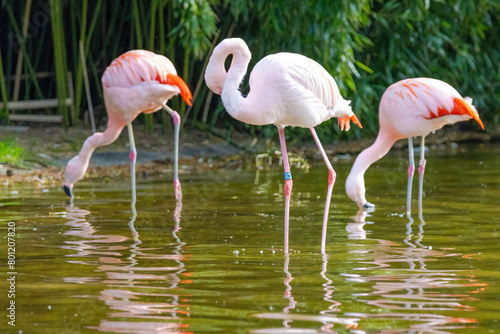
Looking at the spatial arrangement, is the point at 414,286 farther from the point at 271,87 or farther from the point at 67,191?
the point at 67,191

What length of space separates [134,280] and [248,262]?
609 mm

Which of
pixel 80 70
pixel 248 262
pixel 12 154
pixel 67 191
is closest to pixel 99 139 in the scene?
pixel 67 191

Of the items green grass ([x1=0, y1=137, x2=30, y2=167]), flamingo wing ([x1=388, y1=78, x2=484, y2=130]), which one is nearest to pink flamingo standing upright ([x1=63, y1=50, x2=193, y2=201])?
green grass ([x1=0, y1=137, x2=30, y2=167])

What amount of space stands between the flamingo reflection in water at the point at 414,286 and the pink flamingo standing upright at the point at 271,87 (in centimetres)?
39

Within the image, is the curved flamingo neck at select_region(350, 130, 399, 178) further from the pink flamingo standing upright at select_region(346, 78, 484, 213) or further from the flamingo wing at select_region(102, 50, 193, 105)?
the flamingo wing at select_region(102, 50, 193, 105)

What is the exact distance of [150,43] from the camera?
28.6ft

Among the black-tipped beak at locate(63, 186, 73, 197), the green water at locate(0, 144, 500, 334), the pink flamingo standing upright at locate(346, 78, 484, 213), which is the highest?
the pink flamingo standing upright at locate(346, 78, 484, 213)

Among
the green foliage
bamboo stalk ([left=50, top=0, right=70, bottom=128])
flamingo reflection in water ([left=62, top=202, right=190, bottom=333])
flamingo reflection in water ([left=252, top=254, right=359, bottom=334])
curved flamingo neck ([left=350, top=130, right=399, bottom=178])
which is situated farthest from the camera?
the green foliage

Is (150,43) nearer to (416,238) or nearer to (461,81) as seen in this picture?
(461,81)

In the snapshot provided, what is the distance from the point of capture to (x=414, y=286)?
131 inches

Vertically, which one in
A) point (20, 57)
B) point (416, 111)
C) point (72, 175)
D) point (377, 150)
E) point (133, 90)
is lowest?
point (72, 175)

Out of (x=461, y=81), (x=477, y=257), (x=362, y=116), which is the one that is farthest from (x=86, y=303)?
(x=461, y=81)

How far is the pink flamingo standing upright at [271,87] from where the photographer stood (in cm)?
407

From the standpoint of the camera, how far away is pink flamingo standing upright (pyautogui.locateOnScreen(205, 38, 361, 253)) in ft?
13.4
